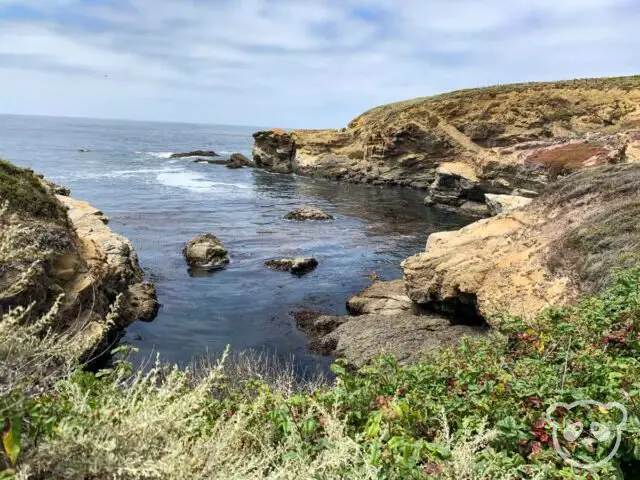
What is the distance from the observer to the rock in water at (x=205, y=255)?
23016 mm

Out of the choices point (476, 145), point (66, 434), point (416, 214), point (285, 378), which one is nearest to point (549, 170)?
point (416, 214)

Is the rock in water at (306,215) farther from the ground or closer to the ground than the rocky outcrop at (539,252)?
closer to the ground

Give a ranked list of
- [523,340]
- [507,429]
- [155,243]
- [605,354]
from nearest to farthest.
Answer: [507,429], [605,354], [523,340], [155,243]

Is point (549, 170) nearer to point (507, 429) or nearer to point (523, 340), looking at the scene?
point (523, 340)

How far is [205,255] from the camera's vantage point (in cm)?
2336

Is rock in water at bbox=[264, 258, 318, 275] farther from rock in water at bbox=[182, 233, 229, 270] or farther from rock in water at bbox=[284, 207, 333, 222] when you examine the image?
rock in water at bbox=[284, 207, 333, 222]

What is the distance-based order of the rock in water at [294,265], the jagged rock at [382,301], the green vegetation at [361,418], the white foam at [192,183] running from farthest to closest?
the white foam at [192,183]
the rock in water at [294,265]
the jagged rock at [382,301]
the green vegetation at [361,418]

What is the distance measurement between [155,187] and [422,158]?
92.8ft

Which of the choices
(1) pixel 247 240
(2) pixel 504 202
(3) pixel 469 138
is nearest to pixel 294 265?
(1) pixel 247 240

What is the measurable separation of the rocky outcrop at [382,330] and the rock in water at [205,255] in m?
7.05

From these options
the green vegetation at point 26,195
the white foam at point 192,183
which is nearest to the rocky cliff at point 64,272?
the green vegetation at point 26,195

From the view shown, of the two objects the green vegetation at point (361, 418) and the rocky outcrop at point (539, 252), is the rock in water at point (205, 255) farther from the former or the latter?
the green vegetation at point (361, 418)

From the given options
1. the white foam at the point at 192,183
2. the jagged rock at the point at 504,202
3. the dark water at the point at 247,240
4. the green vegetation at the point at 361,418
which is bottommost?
the dark water at the point at 247,240

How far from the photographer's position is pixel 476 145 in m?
55.6
